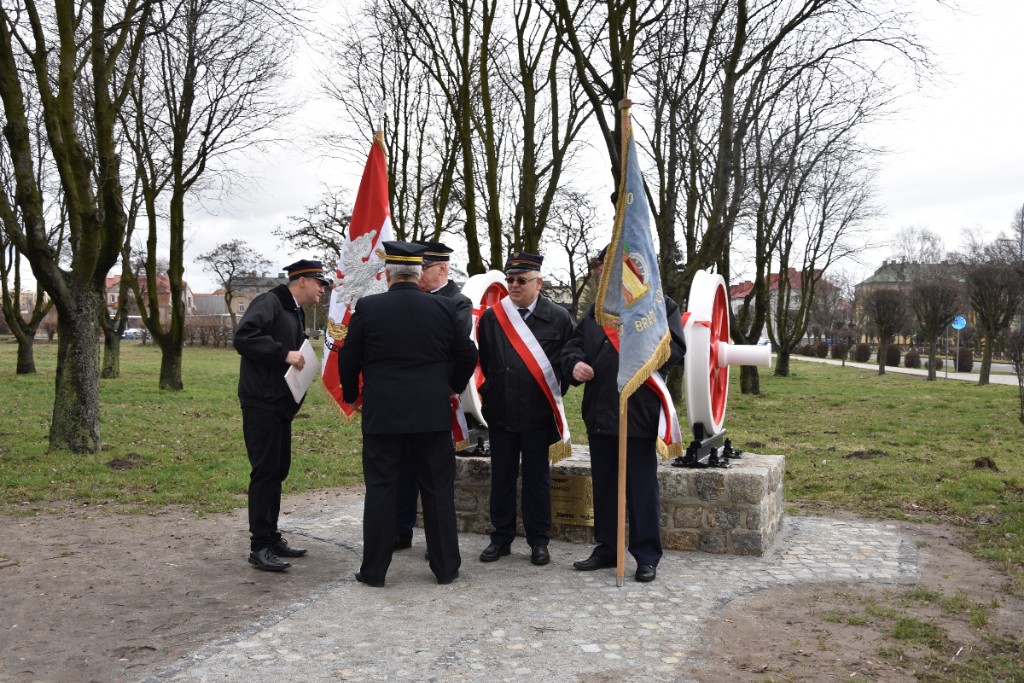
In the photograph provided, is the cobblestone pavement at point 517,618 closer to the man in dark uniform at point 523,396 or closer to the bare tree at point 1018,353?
the man in dark uniform at point 523,396

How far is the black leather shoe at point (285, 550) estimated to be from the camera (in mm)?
5949

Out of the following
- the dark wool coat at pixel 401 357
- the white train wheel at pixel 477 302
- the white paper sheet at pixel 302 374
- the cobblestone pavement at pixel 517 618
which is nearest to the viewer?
the cobblestone pavement at pixel 517 618

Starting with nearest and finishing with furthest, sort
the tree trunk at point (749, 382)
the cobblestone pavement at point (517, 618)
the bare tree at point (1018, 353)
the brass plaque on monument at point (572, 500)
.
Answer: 1. the cobblestone pavement at point (517, 618)
2. the brass plaque on monument at point (572, 500)
3. the bare tree at point (1018, 353)
4. the tree trunk at point (749, 382)

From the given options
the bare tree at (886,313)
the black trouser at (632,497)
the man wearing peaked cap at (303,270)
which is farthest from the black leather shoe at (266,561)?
the bare tree at (886,313)

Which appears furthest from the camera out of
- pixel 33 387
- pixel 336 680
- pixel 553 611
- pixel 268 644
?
pixel 33 387

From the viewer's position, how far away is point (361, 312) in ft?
17.4

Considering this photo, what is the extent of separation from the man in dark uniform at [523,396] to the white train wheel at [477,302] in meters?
0.35

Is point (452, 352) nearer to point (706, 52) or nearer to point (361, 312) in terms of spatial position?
point (361, 312)

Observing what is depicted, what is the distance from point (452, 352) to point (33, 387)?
52.6 ft

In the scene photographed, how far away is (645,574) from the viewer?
215 inches

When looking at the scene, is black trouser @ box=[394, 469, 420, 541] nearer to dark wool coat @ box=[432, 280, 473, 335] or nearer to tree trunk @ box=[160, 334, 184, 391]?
dark wool coat @ box=[432, 280, 473, 335]

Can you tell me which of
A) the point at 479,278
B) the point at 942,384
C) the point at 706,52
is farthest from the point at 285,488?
the point at 942,384

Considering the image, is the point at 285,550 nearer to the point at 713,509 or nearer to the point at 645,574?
the point at 645,574

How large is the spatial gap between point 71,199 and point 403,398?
6.65 meters
